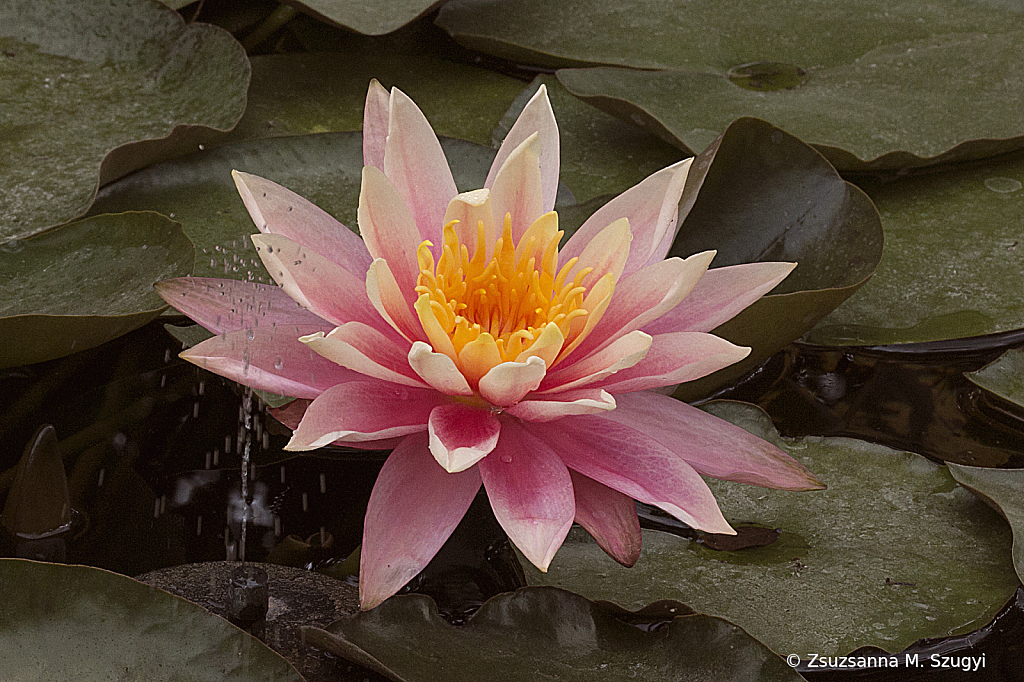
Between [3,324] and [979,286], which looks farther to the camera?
[979,286]

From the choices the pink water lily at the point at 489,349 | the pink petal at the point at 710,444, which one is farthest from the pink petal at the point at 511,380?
the pink petal at the point at 710,444

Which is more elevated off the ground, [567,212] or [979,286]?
[567,212]

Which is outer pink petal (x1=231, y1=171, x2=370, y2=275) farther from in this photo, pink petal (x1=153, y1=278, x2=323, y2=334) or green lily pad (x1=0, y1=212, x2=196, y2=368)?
green lily pad (x1=0, y1=212, x2=196, y2=368)

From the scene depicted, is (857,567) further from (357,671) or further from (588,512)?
(357,671)

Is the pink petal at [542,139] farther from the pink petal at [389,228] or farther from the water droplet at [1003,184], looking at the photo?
the water droplet at [1003,184]

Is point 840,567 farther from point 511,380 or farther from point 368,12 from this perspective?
point 368,12

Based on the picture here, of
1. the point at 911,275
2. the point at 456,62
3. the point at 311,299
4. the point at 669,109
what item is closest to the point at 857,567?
the point at 911,275

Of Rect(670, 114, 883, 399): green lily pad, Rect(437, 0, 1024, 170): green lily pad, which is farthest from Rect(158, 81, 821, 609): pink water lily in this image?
Rect(437, 0, 1024, 170): green lily pad
